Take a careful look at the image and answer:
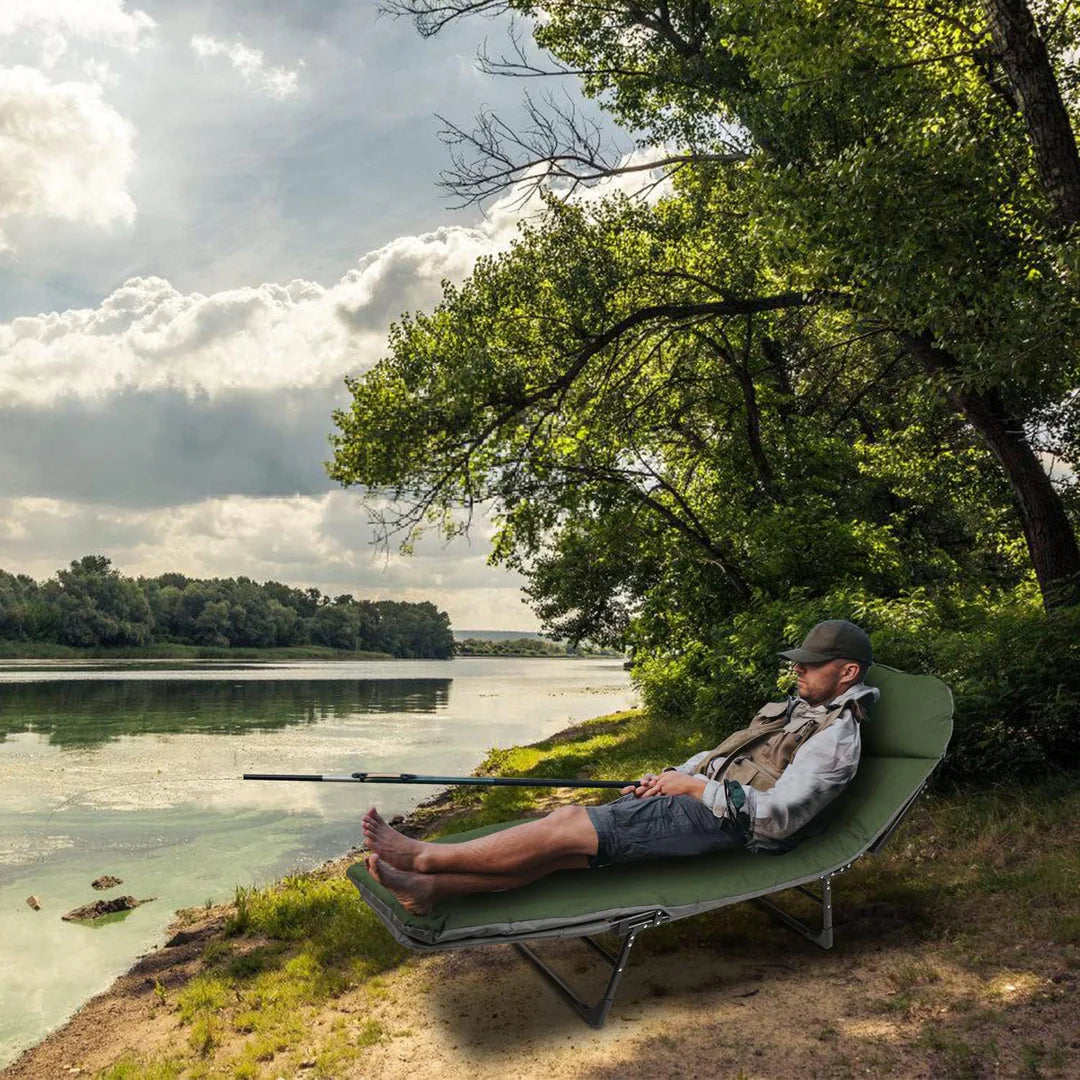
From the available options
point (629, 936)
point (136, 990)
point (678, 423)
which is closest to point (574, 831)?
point (629, 936)

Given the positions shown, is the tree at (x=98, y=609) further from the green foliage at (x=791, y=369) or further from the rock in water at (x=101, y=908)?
the rock in water at (x=101, y=908)

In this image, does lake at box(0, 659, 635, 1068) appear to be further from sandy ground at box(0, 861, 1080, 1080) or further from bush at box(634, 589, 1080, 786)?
bush at box(634, 589, 1080, 786)

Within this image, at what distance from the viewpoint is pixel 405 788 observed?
1616cm

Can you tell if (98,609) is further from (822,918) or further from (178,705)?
(822,918)

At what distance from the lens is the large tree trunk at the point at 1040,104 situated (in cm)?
774

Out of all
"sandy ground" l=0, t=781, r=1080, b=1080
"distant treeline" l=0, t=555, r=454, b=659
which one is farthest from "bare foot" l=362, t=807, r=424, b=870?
"distant treeline" l=0, t=555, r=454, b=659

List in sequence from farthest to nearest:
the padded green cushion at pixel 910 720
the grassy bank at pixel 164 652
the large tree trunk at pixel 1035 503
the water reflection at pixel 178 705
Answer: the grassy bank at pixel 164 652 → the water reflection at pixel 178 705 → the large tree trunk at pixel 1035 503 → the padded green cushion at pixel 910 720

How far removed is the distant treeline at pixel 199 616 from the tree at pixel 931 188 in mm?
98427

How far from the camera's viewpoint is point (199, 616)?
112 meters

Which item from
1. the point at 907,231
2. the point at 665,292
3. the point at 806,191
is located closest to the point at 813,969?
the point at 907,231

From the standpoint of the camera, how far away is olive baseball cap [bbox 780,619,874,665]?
5133mm

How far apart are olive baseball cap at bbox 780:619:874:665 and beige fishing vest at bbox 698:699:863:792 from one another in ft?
0.95

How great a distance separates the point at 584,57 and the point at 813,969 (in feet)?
46.9

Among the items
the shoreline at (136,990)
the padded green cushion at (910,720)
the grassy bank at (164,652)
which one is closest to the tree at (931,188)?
the padded green cushion at (910,720)
